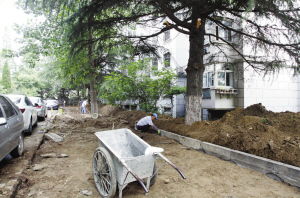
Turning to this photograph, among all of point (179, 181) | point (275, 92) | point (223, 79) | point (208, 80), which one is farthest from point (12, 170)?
point (275, 92)

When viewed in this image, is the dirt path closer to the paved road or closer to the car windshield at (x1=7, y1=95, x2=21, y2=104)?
the paved road

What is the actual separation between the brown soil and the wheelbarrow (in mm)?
2414

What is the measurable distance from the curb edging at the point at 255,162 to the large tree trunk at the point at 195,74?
1458mm

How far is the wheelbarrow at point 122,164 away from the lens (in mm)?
2723

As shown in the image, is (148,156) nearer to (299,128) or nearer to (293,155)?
(293,155)

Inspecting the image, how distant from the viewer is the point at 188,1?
507cm

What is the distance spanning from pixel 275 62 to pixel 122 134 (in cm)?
539

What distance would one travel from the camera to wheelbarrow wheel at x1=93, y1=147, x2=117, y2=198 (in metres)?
2.79

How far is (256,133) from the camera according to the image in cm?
478

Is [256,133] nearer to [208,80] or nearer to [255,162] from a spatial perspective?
[255,162]

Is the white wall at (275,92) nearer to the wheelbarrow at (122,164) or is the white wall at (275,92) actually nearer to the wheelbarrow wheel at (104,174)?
the wheelbarrow at (122,164)

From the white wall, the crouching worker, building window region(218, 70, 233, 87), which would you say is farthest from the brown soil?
the white wall

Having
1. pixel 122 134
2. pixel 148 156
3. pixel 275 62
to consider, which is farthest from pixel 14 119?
pixel 275 62

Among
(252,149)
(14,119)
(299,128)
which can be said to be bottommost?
(252,149)
